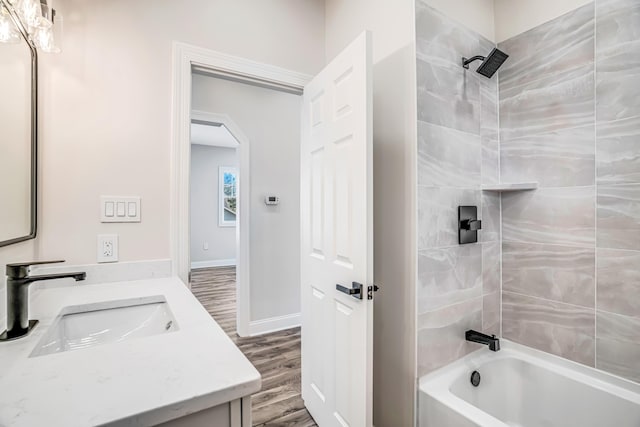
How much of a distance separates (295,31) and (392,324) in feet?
6.27

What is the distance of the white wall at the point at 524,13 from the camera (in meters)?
1.64

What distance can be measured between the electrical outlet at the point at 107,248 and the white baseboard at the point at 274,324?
6.07ft

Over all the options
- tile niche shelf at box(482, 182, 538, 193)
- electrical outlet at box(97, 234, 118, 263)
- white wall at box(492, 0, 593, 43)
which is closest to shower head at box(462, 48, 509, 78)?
white wall at box(492, 0, 593, 43)

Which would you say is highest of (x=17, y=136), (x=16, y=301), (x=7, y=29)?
(x=7, y=29)

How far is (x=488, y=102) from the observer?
73.0 inches

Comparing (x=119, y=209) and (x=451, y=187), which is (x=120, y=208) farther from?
(x=451, y=187)

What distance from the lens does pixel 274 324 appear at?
316 cm

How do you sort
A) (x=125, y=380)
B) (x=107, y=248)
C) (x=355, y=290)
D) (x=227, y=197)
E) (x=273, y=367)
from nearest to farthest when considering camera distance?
(x=125, y=380) → (x=355, y=290) → (x=107, y=248) → (x=273, y=367) → (x=227, y=197)

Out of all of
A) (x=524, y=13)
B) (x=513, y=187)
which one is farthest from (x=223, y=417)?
(x=524, y=13)

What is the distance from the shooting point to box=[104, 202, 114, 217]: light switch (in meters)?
1.45

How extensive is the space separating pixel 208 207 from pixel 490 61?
608 centimetres

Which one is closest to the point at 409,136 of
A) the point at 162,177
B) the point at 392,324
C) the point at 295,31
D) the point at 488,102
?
the point at 488,102

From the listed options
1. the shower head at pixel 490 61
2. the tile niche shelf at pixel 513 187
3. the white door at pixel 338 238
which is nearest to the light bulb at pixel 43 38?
the white door at pixel 338 238

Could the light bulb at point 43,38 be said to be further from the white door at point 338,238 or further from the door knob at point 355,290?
the door knob at point 355,290
